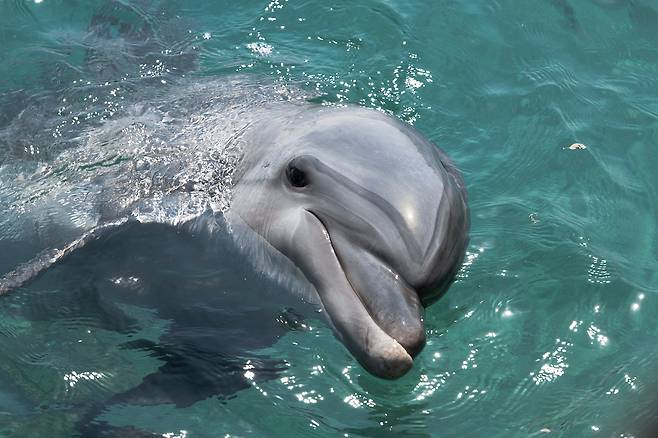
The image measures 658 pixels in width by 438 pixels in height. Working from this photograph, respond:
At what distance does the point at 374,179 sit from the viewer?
6.90 meters

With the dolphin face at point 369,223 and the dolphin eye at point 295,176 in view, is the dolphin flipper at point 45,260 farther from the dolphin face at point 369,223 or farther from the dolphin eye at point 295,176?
the dolphin eye at point 295,176

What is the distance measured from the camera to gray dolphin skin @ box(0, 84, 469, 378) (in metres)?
6.54

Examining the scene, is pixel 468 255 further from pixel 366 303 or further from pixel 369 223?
pixel 366 303

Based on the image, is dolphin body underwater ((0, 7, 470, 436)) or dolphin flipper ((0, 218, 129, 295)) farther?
dolphin flipper ((0, 218, 129, 295))

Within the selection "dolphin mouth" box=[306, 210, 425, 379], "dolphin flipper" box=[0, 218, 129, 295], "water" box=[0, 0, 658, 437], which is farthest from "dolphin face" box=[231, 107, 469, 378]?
"dolphin flipper" box=[0, 218, 129, 295]

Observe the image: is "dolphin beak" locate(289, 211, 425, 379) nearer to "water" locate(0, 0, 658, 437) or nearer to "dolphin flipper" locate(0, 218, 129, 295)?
"water" locate(0, 0, 658, 437)

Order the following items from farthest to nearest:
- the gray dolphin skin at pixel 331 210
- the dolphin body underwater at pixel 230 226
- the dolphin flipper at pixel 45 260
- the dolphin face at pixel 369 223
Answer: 1. the dolphin flipper at pixel 45 260
2. the dolphin body underwater at pixel 230 226
3. the gray dolphin skin at pixel 331 210
4. the dolphin face at pixel 369 223

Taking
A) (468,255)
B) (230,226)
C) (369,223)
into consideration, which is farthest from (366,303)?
(468,255)

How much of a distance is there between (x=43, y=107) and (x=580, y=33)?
690 centimetres

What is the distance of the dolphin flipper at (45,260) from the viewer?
7754mm

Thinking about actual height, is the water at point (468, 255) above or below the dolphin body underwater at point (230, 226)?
below

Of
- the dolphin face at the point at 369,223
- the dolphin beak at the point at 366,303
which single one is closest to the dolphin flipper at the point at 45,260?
the dolphin face at the point at 369,223

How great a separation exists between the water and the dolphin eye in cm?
78

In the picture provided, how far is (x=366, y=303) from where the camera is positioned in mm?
6523
